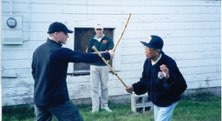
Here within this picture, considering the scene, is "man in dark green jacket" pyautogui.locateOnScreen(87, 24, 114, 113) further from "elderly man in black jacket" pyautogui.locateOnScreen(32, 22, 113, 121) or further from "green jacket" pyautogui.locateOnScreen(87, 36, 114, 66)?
"elderly man in black jacket" pyautogui.locateOnScreen(32, 22, 113, 121)

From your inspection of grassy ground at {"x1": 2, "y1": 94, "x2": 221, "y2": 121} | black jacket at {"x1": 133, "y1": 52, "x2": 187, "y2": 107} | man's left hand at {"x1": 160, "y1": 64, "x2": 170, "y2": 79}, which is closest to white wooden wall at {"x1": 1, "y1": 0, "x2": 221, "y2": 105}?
grassy ground at {"x1": 2, "y1": 94, "x2": 221, "y2": 121}

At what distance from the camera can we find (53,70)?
543 cm

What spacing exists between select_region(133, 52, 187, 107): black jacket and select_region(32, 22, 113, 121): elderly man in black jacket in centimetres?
79

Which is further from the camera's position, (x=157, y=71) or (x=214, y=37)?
(x=214, y=37)

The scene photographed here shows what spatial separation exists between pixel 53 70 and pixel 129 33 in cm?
490

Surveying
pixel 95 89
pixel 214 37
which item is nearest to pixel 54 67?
pixel 95 89

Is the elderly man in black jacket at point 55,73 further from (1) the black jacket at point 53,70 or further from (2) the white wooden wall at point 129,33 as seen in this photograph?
(2) the white wooden wall at point 129,33

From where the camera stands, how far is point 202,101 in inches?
428

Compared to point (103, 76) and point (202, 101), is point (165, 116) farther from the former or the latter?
point (202, 101)

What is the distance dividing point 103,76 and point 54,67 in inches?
149

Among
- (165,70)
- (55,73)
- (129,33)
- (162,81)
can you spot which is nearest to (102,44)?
(129,33)

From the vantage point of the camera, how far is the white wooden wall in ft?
29.2

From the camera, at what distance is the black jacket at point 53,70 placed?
5.41 metres

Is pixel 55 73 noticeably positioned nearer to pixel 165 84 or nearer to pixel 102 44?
pixel 165 84
